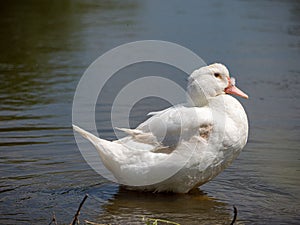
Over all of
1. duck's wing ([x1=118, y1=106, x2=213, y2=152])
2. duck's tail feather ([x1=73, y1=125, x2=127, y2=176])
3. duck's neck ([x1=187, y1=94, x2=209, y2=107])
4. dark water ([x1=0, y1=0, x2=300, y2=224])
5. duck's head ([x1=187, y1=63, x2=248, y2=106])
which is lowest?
dark water ([x1=0, y1=0, x2=300, y2=224])

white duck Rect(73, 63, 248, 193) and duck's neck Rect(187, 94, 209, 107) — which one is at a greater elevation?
duck's neck Rect(187, 94, 209, 107)

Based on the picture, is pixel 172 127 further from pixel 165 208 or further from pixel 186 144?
pixel 165 208

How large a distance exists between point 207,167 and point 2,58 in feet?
23.9

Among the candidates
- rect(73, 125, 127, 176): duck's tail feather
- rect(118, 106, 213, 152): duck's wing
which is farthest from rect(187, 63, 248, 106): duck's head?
rect(73, 125, 127, 176): duck's tail feather

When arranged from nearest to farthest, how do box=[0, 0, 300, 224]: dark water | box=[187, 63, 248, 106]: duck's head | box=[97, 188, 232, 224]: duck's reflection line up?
box=[97, 188, 232, 224]: duck's reflection, box=[0, 0, 300, 224]: dark water, box=[187, 63, 248, 106]: duck's head

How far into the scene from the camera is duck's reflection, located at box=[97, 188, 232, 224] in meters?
6.48

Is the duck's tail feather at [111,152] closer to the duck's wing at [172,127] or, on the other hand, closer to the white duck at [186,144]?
the white duck at [186,144]

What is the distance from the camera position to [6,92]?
11008 mm

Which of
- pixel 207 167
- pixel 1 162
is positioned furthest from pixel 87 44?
pixel 207 167

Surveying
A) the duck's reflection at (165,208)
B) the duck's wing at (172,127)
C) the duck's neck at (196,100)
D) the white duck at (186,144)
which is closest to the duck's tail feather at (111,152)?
the white duck at (186,144)

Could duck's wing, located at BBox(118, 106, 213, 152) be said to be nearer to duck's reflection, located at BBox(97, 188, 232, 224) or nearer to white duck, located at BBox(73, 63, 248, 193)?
white duck, located at BBox(73, 63, 248, 193)

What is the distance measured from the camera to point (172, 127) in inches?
270

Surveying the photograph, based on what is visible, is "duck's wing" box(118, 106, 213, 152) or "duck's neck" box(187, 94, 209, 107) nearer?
"duck's wing" box(118, 106, 213, 152)

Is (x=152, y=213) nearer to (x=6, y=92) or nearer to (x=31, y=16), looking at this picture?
(x=6, y=92)
